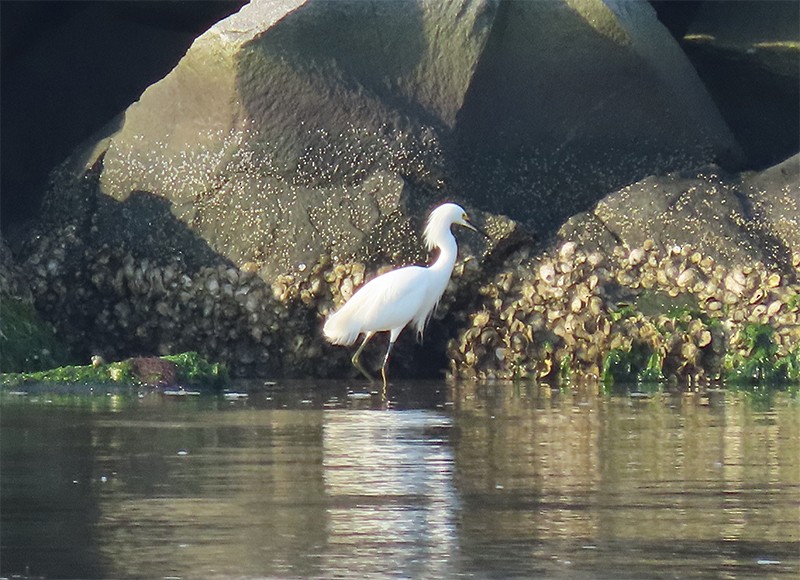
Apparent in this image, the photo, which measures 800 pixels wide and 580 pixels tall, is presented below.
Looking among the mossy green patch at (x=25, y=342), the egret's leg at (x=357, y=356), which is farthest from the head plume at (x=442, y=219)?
the mossy green patch at (x=25, y=342)

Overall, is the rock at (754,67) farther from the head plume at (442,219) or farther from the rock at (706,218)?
the head plume at (442,219)

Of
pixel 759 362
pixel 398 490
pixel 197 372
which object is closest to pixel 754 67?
pixel 759 362

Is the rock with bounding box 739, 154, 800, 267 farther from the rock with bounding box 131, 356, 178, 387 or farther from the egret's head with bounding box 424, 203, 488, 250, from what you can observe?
the rock with bounding box 131, 356, 178, 387

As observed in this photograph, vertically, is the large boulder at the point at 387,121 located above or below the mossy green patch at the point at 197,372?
above

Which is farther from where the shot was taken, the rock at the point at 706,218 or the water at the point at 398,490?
the rock at the point at 706,218

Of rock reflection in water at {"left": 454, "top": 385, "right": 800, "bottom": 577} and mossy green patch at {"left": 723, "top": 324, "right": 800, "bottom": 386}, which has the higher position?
mossy green patch at {"left": 723, "top": 324, "right": 800, "bottom": 386}

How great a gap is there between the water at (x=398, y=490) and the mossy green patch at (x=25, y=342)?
207 centimetres

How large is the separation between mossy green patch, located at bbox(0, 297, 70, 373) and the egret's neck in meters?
3.06

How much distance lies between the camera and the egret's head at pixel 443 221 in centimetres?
1309

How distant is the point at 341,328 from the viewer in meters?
13.0

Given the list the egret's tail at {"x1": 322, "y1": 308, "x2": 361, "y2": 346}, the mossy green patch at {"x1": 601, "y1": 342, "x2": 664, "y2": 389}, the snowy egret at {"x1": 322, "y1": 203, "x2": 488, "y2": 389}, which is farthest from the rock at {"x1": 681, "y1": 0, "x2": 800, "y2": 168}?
the egret's tail at {"x1": 322, "y1": 308, "x2": 361, "y2": 346}

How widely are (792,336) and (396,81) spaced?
3.83 m

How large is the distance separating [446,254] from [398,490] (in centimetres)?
659

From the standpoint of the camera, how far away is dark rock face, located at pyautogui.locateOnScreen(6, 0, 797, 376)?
13.5 metres
